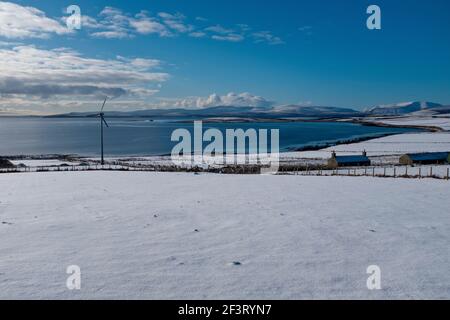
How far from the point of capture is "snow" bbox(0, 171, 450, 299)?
5148 mm

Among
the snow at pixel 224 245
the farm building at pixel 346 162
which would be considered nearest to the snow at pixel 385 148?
the farm building at pixel 346 162

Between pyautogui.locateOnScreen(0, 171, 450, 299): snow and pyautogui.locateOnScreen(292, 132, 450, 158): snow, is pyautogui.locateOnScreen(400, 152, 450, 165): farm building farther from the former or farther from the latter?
pyautogui.locateOnScreen(0, 171, 450, 299): snow

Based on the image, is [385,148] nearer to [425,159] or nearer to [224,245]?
[425,159]

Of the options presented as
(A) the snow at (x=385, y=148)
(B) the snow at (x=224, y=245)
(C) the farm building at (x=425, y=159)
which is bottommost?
(B) the snow at (x=224, y=245)

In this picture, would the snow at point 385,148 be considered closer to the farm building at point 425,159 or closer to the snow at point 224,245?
the farm building at point 425,159

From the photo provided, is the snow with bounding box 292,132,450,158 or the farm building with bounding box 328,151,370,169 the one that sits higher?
the snow with bounding box 292,132,450,158

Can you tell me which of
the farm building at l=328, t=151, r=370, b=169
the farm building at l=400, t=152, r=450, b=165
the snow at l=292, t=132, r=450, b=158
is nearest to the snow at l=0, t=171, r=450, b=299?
the farm building at l=328, t=151, r=370, b=169

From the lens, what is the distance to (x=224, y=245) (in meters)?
6.97

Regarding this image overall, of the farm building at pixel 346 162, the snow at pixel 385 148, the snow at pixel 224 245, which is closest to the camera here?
the snow at pixel 224 245

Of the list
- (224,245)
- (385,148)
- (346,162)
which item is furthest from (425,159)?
(224,245)

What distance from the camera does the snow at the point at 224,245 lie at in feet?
16.9

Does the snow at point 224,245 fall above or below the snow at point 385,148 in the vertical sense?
below

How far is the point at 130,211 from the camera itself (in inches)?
392
